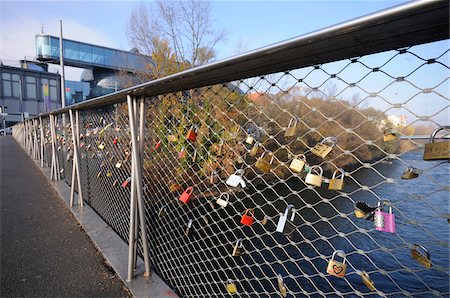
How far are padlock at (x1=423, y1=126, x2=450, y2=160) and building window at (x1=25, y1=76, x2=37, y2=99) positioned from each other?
5166 centimetres

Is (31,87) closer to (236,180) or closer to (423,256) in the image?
(236,180)

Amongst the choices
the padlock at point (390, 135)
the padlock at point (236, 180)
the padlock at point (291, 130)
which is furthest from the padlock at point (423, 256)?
the padlock at point (236, 180)

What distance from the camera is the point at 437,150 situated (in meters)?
0.81

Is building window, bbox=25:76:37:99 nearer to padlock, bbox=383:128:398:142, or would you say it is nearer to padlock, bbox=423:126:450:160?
padlock, bbox=383:128:398:142

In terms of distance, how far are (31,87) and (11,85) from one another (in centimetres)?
249

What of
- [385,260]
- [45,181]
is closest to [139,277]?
[45,181]

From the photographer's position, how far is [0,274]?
6.68 feet

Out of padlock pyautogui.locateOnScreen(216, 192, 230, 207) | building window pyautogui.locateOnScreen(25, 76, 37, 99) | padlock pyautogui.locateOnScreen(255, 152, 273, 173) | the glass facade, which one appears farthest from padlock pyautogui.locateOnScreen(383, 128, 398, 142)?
building window pyautogui.locateOnScreen(25, 76, 37, 99)

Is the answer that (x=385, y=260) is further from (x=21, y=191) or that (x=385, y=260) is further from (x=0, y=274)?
(x=21, y=191)

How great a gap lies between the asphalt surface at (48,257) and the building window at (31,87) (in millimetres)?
47429

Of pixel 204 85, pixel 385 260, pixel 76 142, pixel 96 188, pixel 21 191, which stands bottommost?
pixel 385 260

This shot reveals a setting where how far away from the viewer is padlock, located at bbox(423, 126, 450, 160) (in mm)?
777

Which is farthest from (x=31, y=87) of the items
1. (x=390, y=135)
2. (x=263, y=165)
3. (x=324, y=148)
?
(x=390, y=135)

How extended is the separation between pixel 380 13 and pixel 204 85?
40.1 inches
